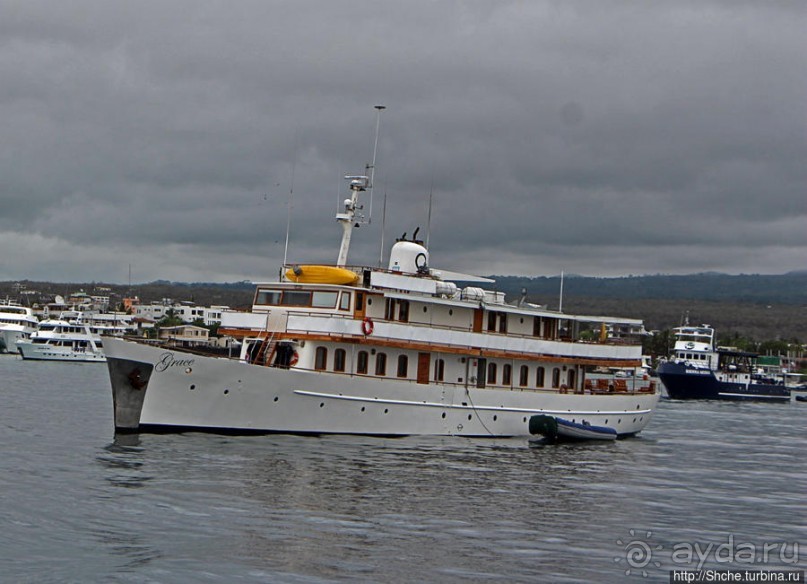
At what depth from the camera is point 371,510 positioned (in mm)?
27297

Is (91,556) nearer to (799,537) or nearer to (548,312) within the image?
(799,537)

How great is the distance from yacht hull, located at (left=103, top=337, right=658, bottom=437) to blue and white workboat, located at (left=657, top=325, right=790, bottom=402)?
73438mm

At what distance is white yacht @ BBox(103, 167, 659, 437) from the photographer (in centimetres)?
3797

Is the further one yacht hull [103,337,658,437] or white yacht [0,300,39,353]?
white yacht [0,300,39,353]

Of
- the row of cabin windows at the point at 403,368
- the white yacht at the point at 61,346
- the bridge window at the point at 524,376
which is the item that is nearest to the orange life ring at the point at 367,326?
the row of cabin windows at the point at 403,368

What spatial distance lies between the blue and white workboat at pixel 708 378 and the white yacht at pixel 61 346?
7053 centimetres

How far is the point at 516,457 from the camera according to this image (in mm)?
40125

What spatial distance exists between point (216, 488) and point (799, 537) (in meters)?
14.6

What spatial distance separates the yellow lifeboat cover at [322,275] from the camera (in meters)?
42.0

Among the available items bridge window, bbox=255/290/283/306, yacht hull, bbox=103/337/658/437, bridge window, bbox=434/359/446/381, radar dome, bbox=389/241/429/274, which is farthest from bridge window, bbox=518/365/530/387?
bridge window, bbox=255/290/283/306

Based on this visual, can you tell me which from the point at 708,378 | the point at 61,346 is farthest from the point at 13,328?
the point at 708,378

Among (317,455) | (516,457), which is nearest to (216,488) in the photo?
(317,455)

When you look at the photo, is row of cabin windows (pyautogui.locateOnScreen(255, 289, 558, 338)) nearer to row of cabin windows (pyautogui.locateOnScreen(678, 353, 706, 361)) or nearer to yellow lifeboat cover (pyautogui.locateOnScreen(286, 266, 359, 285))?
yellow lifeboat cover (pyautogui.locateOnScreen(286, 266, 359, 285))

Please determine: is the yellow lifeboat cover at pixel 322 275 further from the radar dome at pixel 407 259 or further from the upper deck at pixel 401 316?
the radar dome at pixel 407 259
